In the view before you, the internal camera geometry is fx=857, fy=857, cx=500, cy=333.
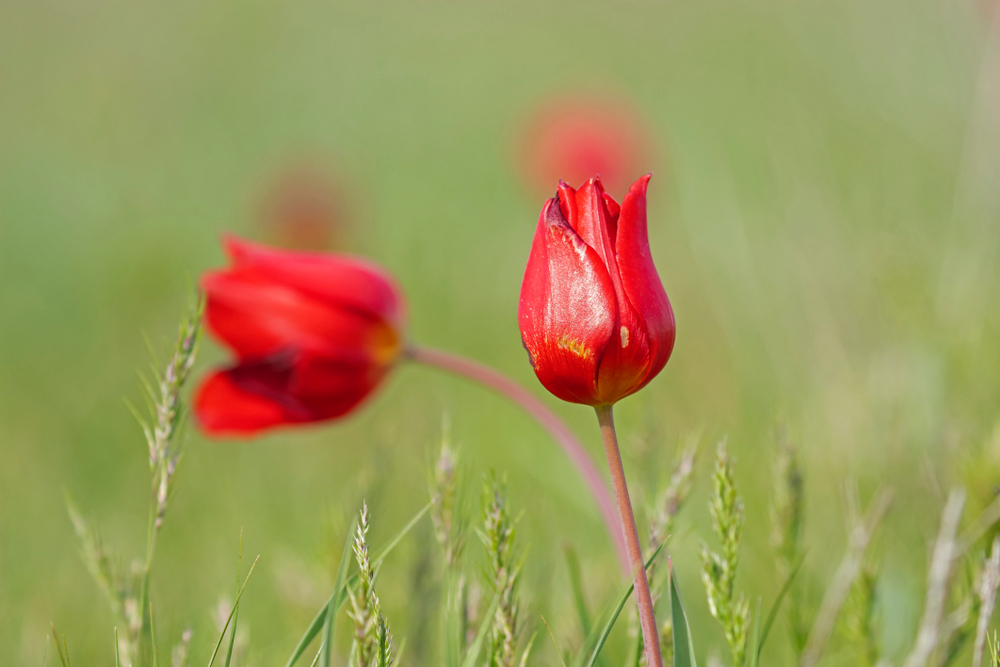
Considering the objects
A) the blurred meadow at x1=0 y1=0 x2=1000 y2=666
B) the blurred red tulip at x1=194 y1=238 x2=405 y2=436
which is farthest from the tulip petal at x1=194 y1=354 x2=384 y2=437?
the blurred meadow at x1=0 y1=0 x2=1000 y2=666

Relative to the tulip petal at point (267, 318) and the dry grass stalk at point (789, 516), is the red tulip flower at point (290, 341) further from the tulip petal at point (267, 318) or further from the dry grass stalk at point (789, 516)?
the dry grass stalk at point (789, 516)

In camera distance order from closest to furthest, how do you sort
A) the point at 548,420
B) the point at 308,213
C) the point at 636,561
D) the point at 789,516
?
the point at 636,561 → the point at 789,516 → the point at 548,420 → the point at 308,213

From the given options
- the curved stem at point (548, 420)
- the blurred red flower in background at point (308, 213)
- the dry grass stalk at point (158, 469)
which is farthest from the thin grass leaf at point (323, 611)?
the blurred red flower in background at point (308, 213)

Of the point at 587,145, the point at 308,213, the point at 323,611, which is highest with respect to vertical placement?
the point at 587,145

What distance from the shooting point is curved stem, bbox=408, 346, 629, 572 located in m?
0.82

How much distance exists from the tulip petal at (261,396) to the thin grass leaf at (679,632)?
581 mm

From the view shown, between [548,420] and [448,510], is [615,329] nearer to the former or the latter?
[448,510]

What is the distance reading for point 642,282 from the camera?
0.57 m

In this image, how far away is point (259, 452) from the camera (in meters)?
2.19

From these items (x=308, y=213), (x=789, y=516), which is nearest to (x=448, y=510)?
(x=789, y=516)

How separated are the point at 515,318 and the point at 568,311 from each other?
2.28 metres

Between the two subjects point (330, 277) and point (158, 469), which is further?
point (330, 277)

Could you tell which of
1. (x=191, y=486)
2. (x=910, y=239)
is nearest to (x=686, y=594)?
(x=191, y=486)

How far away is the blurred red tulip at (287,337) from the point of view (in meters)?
1.03
